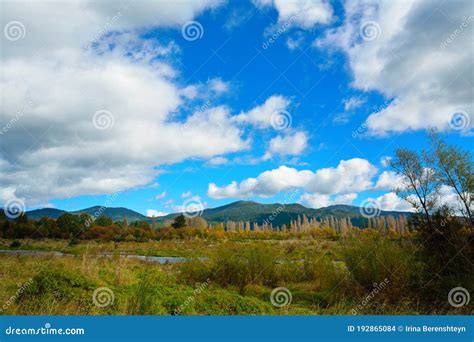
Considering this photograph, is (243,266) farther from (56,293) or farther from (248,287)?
(56,293)

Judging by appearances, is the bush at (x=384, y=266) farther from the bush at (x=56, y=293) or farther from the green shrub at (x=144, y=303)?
the bush at (x=56, y=293)

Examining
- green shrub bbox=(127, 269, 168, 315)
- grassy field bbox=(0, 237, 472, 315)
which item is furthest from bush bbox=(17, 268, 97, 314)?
green shrub bbox=(127, 269, 168, 315)

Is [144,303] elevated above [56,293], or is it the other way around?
[56,293]

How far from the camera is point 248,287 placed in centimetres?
1280

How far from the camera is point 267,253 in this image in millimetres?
13836

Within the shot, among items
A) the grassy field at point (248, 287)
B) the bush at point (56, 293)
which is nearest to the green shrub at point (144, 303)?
the grassy field at point (248, 287)

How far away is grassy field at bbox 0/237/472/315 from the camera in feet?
27.9

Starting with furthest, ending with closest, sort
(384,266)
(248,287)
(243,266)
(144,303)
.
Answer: (243,266) → (248,287) → (384,266) → (144,303)

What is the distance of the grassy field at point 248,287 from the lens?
851cm

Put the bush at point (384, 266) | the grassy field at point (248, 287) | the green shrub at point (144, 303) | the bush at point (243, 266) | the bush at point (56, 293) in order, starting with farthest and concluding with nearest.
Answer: the bush at point (243, 266) < the bush at point (384, 266) < the grassy field at point (248, 287) < the bush at point (56, 293) < the green shrub at point (144, 303)

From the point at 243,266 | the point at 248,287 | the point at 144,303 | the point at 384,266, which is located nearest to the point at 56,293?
the point at 144,303

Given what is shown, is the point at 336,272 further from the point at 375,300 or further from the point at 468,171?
the point at 468,171

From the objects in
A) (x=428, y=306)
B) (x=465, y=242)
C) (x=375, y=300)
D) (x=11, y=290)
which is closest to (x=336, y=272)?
(x=375, y=300)

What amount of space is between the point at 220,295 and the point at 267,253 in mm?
4540
